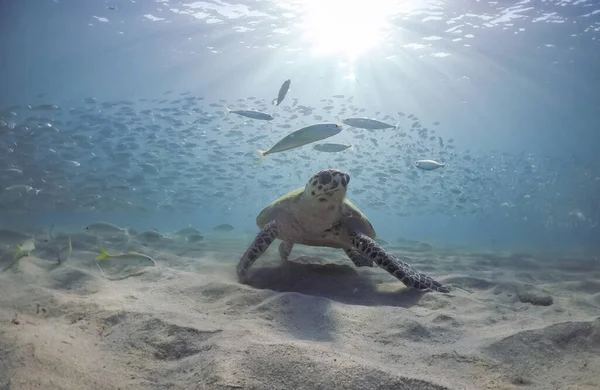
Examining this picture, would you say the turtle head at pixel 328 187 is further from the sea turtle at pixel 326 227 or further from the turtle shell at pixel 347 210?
the turtle shell at pixel 347 210

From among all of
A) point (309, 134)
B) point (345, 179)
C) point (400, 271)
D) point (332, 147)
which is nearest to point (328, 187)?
point (345, 179)

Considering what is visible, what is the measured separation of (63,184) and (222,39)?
17544mm

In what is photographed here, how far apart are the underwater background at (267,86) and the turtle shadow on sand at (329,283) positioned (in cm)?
723

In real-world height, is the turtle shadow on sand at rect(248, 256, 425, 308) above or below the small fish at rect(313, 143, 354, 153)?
below

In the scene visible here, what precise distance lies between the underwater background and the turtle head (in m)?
7.18

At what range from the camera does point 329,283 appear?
4480 millimetres

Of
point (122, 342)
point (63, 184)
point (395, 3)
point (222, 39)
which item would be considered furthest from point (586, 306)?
point (222, 39)

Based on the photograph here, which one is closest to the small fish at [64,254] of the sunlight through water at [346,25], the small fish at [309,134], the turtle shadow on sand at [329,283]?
the turtle shadow on sand at [329,283]

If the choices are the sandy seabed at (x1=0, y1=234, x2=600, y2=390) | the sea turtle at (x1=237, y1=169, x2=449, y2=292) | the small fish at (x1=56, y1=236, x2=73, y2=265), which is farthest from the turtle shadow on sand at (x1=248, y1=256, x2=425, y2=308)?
the small fish at (x1=56, y1=236, x2=73, y2=265)

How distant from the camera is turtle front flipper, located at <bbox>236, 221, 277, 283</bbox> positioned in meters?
4.42

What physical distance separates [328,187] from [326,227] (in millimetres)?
709

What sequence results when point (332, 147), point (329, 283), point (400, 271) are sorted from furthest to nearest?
1. point (332, 147)
2. point (329, 283)
3. point (400, 271)

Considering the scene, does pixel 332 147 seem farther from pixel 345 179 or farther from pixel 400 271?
pixel 400 271

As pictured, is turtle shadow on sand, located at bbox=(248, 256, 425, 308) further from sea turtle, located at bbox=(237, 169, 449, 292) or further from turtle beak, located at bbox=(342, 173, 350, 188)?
turtle beak, located at bbox=(342, 173, 350, 188)
